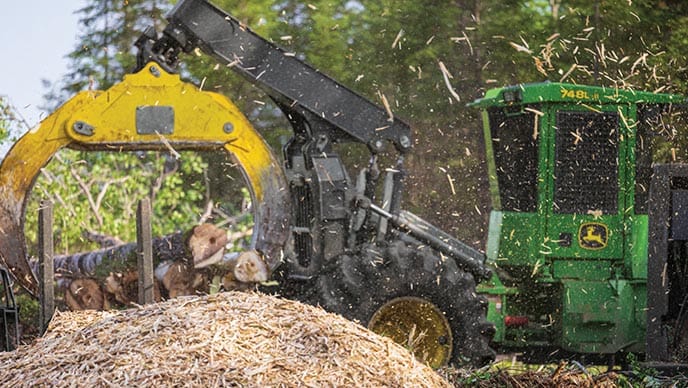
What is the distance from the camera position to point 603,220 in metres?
9.74

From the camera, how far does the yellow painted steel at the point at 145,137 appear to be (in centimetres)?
869

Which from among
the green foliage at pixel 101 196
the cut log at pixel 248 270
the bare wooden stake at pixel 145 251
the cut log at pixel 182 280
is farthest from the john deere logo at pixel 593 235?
the green foliage at pixel 101 196

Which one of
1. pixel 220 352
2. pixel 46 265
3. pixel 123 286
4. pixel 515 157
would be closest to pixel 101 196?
pixel 123 286

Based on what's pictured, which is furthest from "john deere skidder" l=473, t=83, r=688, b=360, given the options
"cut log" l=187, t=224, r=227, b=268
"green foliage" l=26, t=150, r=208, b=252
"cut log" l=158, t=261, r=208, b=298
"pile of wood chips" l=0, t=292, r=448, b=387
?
"green foliage" l=26, t=150, r=208, b=252

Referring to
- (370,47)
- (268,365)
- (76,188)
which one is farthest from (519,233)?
(370,47)

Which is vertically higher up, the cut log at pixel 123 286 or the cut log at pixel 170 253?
the cut log at pixel 170 253

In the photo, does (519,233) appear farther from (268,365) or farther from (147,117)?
(268,365)

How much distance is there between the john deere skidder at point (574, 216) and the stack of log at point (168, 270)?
6.39ft

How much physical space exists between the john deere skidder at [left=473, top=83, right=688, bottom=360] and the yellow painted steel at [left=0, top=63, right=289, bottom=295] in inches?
74.4

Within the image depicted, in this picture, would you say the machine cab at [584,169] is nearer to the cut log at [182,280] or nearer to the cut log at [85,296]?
the cut log at [182,280]

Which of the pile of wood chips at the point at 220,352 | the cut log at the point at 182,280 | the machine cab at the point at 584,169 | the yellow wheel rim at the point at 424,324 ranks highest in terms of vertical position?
the machine cab at the point at 584,169

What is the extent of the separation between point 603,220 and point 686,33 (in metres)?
10.5

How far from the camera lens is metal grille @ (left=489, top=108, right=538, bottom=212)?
983 centimetres

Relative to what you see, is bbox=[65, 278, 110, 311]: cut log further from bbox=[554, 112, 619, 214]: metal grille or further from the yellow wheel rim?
bbox=[554, 112, 619, 214]: metal grille
